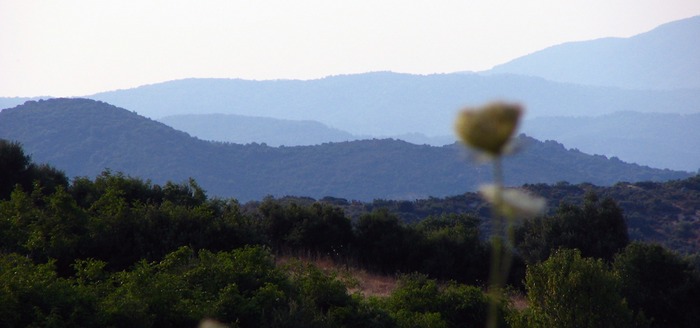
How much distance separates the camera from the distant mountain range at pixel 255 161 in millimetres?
69125

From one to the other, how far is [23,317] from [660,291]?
36.3 feet

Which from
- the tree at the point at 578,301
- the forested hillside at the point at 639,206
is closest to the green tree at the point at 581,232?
the tree at the point at 578,301

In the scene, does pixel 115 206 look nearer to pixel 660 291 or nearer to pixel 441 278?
pixel 441 278

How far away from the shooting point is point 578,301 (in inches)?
380

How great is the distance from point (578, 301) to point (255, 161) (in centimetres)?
6933

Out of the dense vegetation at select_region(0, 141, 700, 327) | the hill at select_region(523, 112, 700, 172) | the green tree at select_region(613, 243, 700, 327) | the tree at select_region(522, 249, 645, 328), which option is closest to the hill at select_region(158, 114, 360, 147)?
the hill at select_region(523, 112, 700, 172)

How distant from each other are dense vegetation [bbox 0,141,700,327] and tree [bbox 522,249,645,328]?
0.02 metres

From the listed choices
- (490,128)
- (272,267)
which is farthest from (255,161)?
(490,128)

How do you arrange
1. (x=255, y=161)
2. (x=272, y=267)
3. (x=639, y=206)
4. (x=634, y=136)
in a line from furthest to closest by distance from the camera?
(x=634, y=136) → (x=255, y=161) → (x=639, y=206) → (x=272, y=267)

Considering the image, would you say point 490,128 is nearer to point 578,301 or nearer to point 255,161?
point 578,301

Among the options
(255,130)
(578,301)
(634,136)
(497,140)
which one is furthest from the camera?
(255,130)

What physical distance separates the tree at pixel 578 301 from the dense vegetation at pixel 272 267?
0.7 inches

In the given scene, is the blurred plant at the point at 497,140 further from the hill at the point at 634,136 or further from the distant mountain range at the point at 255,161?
the hill at the point at 634,136

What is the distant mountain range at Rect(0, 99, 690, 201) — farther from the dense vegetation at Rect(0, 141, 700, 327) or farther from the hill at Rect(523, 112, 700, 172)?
the hill at Rect(523, 112, 700, 172)
